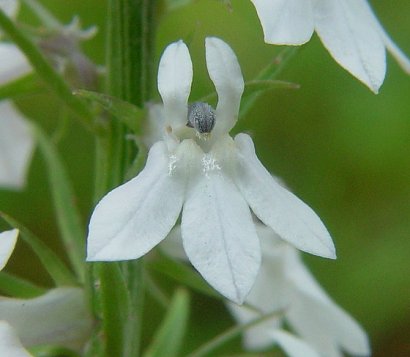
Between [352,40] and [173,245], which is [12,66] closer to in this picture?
[173,245]

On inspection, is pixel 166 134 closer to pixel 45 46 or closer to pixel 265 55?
pixel 45 46

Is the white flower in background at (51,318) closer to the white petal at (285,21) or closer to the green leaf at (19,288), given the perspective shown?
the green leaf at (19,288)

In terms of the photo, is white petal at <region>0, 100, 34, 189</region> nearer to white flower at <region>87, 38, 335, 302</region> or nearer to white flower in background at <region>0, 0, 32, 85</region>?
white flower in background at <region>0, 0, 32, 85</region>

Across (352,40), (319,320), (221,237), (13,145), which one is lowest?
(319,320)

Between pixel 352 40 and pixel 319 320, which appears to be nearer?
pixel 352 40

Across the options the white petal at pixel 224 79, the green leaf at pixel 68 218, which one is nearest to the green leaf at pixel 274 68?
the white petal at pixel 224 79

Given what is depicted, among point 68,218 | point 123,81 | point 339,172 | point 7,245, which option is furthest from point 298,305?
point 339,172

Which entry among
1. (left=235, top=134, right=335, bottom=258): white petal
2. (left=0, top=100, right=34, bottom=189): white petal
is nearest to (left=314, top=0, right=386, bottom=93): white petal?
(left=235, top=134, right=335, bottom=258): white petal

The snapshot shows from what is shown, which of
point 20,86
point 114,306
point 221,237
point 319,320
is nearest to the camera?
point 221,237
